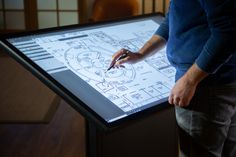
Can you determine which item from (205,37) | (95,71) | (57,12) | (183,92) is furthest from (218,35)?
(57,12)

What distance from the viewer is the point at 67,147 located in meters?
2.76

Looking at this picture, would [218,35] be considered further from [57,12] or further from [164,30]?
[57,12]

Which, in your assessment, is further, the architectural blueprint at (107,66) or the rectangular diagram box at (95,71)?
the architectural blueprint at (107,66)

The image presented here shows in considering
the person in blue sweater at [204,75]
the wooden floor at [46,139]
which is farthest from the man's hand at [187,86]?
the wooden floor at [46,139]

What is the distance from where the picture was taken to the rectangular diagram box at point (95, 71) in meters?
1.42

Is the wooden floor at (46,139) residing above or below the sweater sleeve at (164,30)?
below

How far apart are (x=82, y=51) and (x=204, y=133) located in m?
0.61

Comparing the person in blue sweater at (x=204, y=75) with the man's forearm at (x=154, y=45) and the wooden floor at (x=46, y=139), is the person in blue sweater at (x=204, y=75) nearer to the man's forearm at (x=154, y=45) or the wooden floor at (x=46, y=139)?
the man's forearm at (x=154, y=45)

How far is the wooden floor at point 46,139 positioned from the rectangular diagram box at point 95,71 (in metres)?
1.09

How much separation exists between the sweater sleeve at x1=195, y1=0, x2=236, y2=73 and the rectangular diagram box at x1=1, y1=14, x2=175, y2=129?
0.38m

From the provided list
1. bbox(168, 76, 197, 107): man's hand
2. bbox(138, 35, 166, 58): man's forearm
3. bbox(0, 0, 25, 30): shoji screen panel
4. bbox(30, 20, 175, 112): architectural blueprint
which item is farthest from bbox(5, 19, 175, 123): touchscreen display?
bbox(0, 0, 25, 30): shoji screen panel

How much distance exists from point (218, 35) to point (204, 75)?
0.42 feet

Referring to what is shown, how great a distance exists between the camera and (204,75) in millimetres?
1208

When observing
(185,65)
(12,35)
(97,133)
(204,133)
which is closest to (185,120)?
(204,133)
